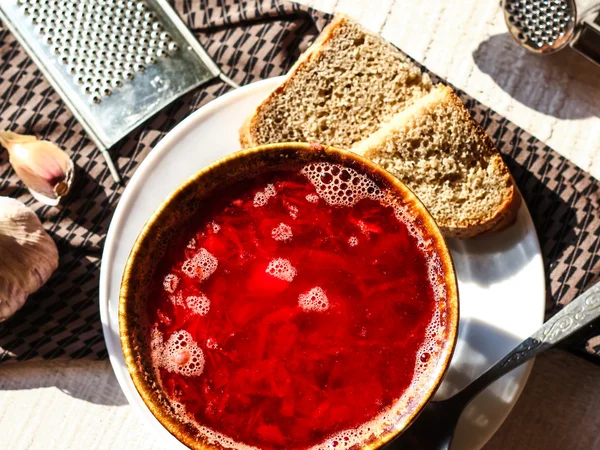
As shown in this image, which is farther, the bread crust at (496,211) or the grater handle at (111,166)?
the grater handle at (111,166)

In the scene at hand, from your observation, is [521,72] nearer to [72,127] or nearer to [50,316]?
[72,127]

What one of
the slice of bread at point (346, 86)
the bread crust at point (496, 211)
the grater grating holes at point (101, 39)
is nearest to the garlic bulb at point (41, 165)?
the grater grating holes at point (101, 39)

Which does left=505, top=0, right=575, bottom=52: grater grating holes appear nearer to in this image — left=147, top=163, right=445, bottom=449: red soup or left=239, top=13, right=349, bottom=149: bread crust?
left=239, top=13, right=349, bottom=149: bread crust

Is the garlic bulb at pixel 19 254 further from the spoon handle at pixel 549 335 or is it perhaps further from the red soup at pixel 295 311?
the spoon handle at pixel 549 335

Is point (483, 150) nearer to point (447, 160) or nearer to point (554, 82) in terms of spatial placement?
point (447, 160)

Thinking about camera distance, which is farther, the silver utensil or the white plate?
the silver utensil

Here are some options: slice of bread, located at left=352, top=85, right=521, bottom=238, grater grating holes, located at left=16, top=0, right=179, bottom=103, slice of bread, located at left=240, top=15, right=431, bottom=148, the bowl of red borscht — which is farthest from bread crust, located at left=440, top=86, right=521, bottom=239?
grater grating holes, located at left=16, top=0, right=179, bottom=103
